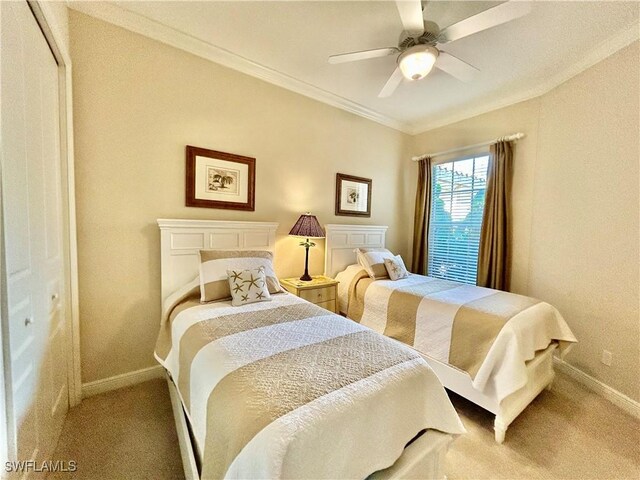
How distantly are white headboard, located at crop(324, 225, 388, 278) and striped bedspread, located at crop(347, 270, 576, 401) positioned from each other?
64 cm

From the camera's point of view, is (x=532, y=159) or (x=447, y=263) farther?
(x=447, y=263)

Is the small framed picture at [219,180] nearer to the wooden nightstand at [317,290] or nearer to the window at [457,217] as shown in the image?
the wooden nightstand at [317,290]

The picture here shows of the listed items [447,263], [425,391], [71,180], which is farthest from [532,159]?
[71,180]

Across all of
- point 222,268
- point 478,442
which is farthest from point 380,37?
point 478,442

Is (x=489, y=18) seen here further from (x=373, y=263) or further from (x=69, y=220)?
(x=69, y=220)

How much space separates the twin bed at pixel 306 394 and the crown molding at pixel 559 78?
2.34m

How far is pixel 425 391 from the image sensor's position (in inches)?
46.5

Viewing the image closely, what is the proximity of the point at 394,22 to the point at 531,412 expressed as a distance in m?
3.08

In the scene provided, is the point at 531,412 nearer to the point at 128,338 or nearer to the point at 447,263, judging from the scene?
the point at 447,263

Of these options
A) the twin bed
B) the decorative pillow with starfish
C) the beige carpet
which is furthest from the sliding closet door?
the decorative pillow with starfish

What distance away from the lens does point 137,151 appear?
2045 millimetres

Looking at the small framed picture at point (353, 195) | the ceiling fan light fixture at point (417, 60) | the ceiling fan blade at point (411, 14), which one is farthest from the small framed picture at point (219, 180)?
the ceiling fan blade at point (411, 14)

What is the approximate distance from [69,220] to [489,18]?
9.45ft

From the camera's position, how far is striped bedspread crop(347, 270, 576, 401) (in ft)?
5.51
